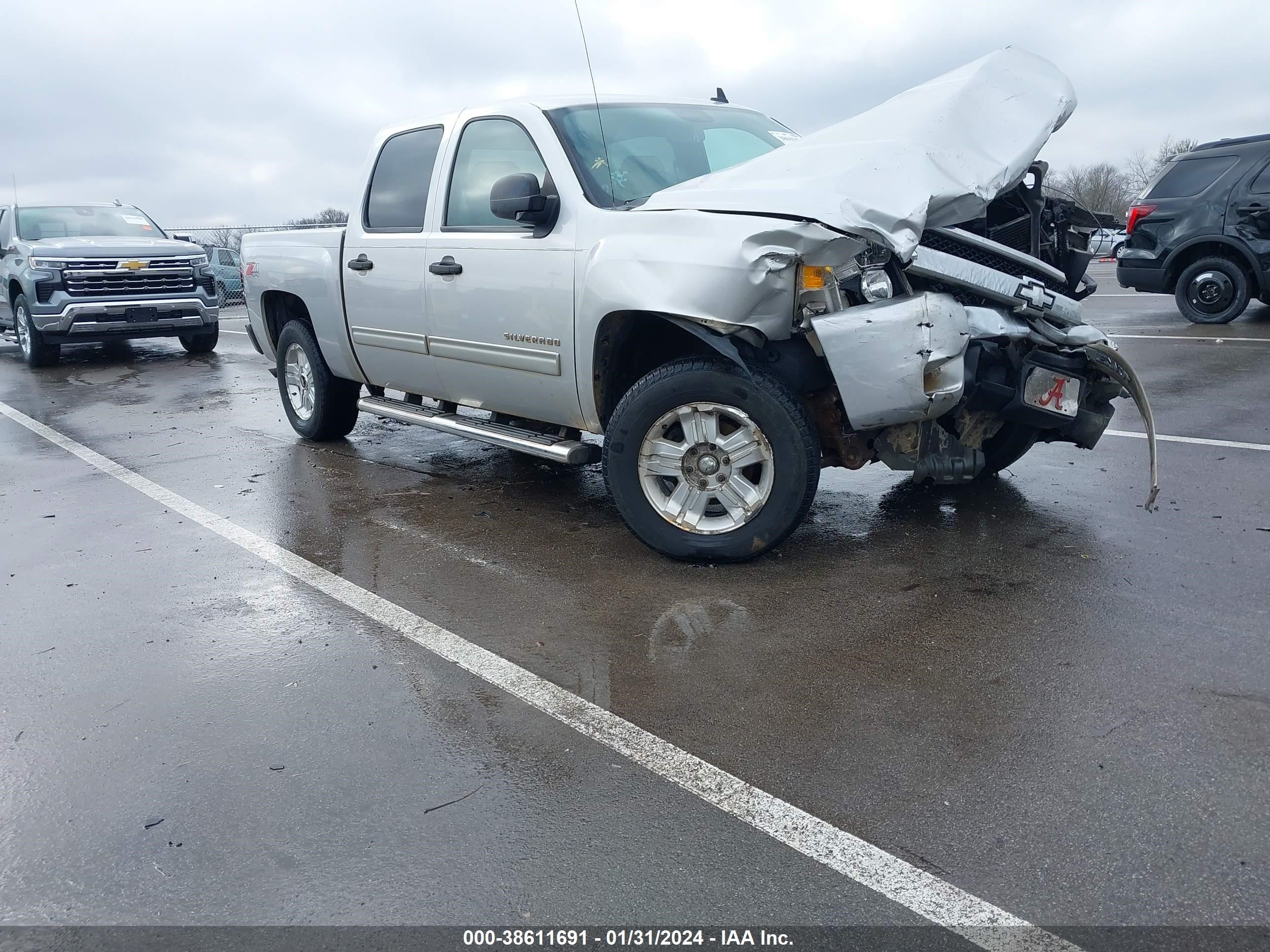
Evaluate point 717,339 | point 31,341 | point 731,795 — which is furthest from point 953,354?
point 31,341

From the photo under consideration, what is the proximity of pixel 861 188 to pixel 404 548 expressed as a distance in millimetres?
2624

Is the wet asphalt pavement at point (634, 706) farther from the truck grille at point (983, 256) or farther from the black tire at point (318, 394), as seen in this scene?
the black tire at point (318, 394)

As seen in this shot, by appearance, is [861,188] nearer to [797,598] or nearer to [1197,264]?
[797,598]

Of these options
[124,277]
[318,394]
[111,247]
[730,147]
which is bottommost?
[318,394]

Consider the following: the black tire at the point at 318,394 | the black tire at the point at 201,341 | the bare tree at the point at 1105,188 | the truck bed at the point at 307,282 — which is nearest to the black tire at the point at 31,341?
the black tire at the point at 201,341

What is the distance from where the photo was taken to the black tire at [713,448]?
4.19 metres

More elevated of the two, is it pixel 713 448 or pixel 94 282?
pixel 94 282

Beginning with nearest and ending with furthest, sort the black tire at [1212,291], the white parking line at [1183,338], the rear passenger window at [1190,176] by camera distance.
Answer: the white parking line at [1183,338]
the rear passenger window at [1190,176]
the black tire at [1212,291]

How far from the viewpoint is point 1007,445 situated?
5.29 m

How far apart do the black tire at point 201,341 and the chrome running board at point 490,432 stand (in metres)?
7.87

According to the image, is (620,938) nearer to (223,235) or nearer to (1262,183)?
(1262,183)

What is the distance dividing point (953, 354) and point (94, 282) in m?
11.7

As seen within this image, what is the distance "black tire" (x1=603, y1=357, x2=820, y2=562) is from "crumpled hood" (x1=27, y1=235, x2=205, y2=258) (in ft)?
34.4

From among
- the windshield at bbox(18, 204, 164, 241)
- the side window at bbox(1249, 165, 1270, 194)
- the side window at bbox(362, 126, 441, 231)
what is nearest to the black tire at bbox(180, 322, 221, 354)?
the windshield at bbox(18, 204, 164, 241)
